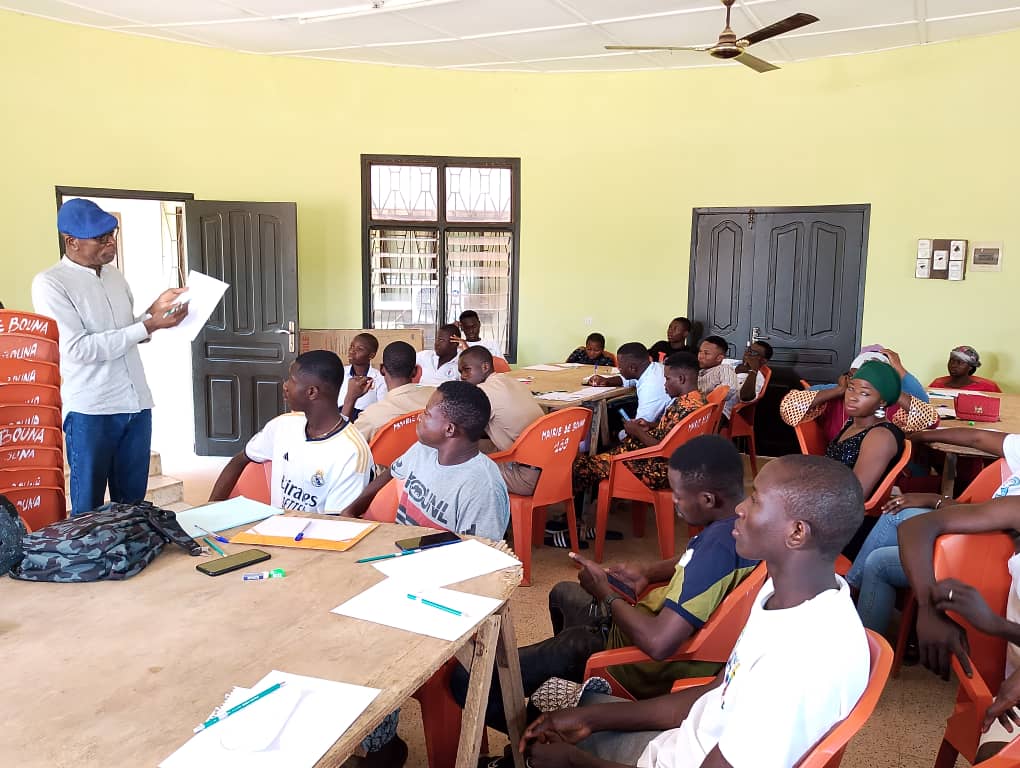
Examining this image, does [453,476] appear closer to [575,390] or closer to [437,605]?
[437,605]

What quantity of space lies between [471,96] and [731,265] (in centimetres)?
270

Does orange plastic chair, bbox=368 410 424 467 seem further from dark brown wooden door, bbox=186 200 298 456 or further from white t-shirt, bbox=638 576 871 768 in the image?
dark brown wooden door, bbox=186 200 298 456

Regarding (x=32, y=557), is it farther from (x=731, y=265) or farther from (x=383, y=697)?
(x=731, y=265)

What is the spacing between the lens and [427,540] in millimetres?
1867

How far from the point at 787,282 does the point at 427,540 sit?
542cm

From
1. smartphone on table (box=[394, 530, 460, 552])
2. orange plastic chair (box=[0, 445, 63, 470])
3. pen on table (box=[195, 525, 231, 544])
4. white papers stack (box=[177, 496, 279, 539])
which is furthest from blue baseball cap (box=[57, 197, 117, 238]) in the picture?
smartphone on table (box=[394, 530, 460, 552])

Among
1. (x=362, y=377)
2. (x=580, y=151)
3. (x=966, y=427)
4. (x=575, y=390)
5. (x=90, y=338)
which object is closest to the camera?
(x=90, y=338)

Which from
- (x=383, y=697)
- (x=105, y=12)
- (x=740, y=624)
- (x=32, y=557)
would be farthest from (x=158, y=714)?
(x=105, y=12)

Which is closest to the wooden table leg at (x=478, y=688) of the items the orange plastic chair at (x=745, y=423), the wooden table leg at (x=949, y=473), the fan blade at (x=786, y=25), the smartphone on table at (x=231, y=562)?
the smartphone on table at (x=231, y=562)

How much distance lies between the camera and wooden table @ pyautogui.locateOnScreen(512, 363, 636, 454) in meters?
4.36

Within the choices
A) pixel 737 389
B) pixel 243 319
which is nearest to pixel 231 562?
pixel 737 389

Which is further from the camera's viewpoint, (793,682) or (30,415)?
(30,415)

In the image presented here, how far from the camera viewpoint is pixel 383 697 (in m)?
1.20

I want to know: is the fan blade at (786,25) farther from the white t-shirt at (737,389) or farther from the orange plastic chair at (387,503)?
the orange plastic chair at (387,503)
